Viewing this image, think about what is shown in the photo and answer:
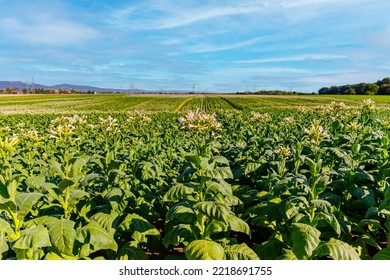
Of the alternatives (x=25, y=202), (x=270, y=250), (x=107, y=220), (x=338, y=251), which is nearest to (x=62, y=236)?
(x=25, y=202)

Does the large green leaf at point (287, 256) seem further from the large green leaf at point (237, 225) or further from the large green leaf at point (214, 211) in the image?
the large green leaf at point (214, 211)

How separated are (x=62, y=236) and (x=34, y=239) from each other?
237 millimetres

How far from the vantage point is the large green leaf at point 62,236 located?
9.87ft

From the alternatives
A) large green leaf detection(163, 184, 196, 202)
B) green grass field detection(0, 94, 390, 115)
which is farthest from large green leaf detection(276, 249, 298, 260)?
green grass field detection(0, 94, 390, 115)

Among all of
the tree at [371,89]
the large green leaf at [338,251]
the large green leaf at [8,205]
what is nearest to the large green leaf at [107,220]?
the large green leaf at [8,205]

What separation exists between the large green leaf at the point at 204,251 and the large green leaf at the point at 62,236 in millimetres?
1144

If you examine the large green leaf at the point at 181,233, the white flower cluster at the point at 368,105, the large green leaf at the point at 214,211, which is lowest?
the large green leaf at the point at 181,233

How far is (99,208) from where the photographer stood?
439 cm

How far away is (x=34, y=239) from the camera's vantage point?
2926 mm

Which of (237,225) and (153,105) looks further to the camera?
(153,105)

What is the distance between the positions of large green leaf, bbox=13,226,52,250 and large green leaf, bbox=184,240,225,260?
1.36m

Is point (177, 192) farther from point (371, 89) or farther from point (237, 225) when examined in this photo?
point (371, 89)
